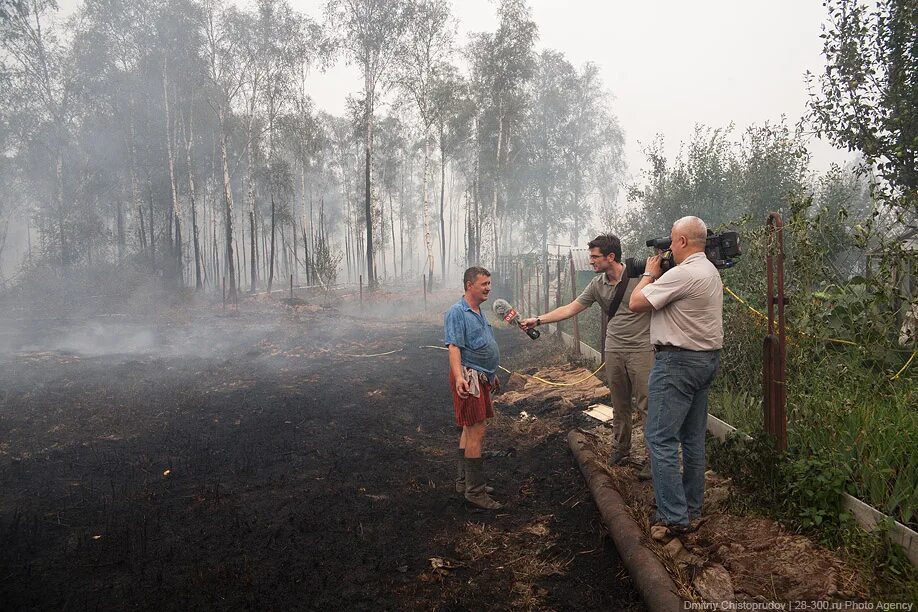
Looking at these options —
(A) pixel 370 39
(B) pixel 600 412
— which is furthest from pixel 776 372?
(A) pixel 370 39

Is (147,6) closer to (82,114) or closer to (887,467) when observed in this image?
(82,114)

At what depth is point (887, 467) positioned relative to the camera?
3.44m

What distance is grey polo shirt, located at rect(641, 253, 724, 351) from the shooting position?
11.3ft

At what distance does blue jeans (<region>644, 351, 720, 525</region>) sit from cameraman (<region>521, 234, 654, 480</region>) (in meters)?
1.03

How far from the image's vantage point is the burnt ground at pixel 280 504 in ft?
11.3

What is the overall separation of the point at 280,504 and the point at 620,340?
3.28 metres

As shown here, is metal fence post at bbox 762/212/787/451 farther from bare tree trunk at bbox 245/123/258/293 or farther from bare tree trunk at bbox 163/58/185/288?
bare tree trunk at bbox 245/123/258/293

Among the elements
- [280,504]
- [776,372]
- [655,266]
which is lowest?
[280,504]

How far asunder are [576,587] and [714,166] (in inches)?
639

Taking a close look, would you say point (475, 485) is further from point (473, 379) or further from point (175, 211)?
point (175, 211)

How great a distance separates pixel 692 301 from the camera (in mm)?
3479

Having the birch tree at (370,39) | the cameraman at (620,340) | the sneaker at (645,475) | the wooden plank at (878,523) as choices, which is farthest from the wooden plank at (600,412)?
the birch tree at (370,39)

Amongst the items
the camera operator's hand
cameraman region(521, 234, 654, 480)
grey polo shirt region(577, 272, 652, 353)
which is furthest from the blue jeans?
grey polo shirt region(577, 272, 652, 353)

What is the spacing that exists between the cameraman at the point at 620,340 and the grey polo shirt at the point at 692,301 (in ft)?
4.28
